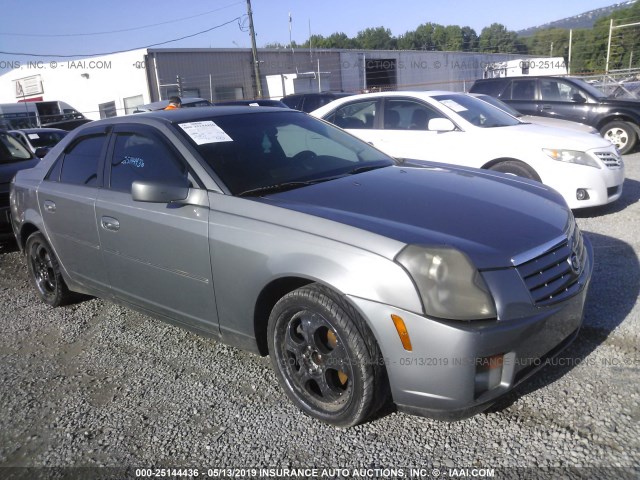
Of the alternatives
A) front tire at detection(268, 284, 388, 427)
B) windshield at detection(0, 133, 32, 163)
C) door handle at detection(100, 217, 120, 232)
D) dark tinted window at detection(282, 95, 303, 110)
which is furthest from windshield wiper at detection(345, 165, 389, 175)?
dark tinted window at detection(282, 95, 303, 110)

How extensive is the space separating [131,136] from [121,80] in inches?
1108

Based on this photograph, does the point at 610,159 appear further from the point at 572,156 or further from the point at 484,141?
the point at 484,141

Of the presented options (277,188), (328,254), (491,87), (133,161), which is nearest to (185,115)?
(133,161)

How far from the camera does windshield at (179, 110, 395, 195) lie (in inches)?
126

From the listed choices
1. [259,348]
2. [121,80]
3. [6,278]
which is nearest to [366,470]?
[259,348]

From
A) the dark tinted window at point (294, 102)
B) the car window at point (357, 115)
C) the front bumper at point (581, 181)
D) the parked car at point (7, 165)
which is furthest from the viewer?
the dark tinted window at point (294, 102)

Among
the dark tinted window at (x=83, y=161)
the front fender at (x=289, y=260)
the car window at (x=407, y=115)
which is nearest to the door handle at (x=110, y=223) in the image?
the dark tinted window at (x=83, y=161)

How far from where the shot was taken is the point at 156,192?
2.98m

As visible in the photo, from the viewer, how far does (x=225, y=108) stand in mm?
3943

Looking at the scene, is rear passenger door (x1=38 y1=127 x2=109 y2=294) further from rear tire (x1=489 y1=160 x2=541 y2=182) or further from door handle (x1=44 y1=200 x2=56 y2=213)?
rear tire (x1=489 y1=160 x2=541 y2=182)

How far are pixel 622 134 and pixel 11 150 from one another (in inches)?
423

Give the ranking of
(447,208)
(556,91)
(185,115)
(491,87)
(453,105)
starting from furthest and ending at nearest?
(491,87) < (556,91) < (453,105) < (185,115) < (447,208)

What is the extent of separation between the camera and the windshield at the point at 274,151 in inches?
126

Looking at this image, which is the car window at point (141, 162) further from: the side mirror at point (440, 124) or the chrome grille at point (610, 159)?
the chrome grille at point (610, 159)
